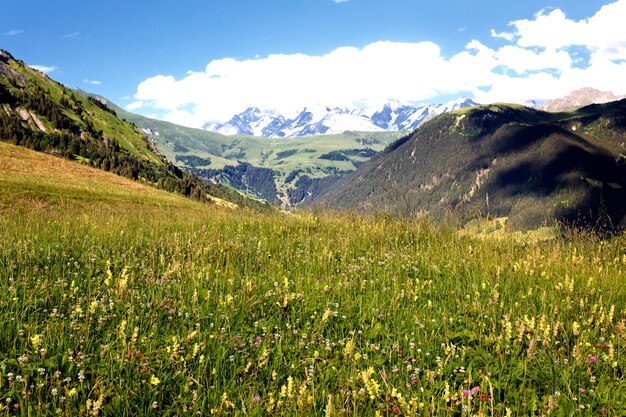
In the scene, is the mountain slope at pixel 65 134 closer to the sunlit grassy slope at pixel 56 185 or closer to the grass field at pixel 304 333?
the sunlit grassy slope at pixel 56 185

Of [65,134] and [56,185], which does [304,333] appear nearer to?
[56,185]

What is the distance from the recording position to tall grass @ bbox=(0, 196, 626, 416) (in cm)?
368

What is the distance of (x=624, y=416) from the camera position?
362 cm

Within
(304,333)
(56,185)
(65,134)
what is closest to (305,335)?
(304,333)

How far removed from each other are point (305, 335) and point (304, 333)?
8cm

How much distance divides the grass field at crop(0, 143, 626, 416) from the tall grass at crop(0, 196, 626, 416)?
0.03 meters

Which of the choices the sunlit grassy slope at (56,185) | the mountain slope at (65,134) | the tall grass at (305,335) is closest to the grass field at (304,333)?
the tall grass at (305,335)

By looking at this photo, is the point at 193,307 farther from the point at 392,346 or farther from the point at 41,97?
the point at 41,97

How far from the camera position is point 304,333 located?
4.79 m

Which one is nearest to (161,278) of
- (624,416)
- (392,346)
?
(392,346)

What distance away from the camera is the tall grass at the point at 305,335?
3684 millimetres

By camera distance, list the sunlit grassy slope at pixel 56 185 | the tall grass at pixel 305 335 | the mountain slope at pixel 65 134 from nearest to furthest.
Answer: the tall grass at pixel 305 335
the sunlit grassy slope at pixel 56 185
the mountain slope at pixel 65 134

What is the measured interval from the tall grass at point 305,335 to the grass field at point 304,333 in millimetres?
27

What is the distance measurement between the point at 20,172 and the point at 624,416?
56.6 meters
